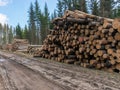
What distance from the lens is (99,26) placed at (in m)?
9.30

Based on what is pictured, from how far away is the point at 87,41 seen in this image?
32.6ft

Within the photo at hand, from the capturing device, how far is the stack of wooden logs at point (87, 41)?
8570mm

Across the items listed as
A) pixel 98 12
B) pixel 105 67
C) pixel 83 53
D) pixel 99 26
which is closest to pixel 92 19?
pixel 99 26

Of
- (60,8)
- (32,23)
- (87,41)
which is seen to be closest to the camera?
(87,41)

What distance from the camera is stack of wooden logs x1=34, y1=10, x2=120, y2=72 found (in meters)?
8.57

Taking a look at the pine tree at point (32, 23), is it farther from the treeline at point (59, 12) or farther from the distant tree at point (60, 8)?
the distant tree at point (60, 8)

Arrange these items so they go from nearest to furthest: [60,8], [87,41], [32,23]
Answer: [87,41], [60,8], [32,23]

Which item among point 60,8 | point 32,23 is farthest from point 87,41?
point 32,23

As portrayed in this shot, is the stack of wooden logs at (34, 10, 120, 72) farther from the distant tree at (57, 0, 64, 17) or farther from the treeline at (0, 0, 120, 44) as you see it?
the distant tree at (57, 0, 64, 17)

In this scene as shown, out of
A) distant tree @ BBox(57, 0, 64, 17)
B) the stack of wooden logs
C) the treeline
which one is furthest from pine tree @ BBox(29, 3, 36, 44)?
the stack of wooden logs

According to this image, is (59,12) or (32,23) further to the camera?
(32,23)

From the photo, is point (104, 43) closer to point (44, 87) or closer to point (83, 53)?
point (83, 53)

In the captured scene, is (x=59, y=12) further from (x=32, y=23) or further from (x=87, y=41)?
(x=87, y=41)

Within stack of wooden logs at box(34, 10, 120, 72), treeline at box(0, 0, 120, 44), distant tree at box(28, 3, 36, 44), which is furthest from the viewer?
distant tree at box(28, 3, 36, 44)
